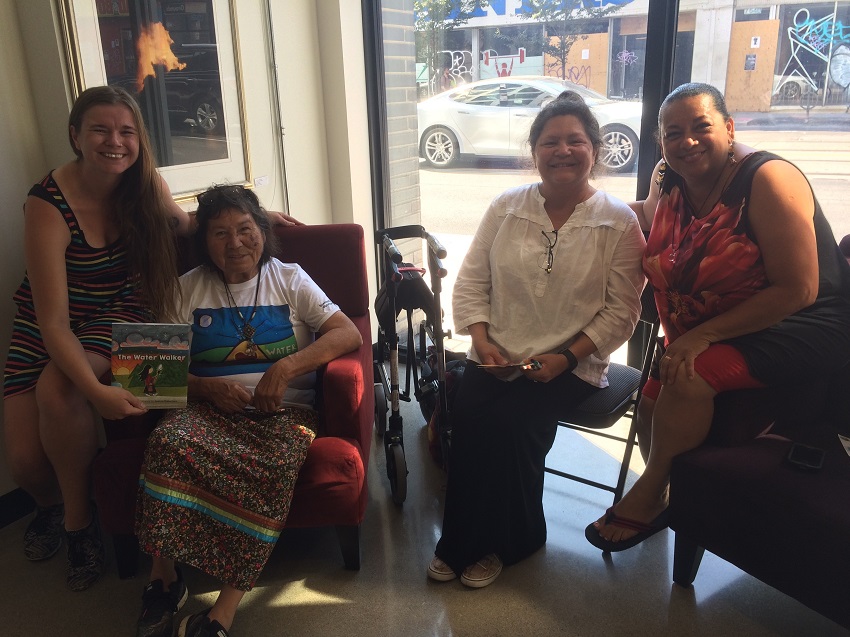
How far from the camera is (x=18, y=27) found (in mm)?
2250

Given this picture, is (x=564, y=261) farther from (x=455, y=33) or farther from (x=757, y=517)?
(x=455, y=33)

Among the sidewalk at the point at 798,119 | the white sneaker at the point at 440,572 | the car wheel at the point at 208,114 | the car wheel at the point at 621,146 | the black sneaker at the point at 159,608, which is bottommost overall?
the white sneaker at the point at 440,572

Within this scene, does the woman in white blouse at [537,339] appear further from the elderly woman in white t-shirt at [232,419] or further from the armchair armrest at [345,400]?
the elderly woman in white t-shirt at [232,419]

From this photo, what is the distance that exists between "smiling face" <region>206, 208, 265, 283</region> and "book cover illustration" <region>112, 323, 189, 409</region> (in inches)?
11.7

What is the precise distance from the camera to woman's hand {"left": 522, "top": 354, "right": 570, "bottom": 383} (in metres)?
2.10

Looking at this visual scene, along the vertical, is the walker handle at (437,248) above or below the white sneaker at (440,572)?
above

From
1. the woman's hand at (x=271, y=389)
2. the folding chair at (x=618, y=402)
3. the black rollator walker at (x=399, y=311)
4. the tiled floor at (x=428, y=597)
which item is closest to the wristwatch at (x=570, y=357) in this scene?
the folding chair at (x=618, y=402)

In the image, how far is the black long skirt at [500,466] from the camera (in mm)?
2041

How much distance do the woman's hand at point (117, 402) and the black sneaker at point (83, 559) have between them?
1.51 feet

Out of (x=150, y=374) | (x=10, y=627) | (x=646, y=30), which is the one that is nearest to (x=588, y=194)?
(x=646, y=30)

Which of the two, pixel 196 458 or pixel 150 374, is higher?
pixel 150 374

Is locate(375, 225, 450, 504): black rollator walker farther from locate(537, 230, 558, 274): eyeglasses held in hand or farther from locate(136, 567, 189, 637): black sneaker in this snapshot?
locate(136, 567, 189, 637): black sneaker

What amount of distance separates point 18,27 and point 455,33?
1.80 metres

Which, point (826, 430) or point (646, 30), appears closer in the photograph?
point (826, 430)
